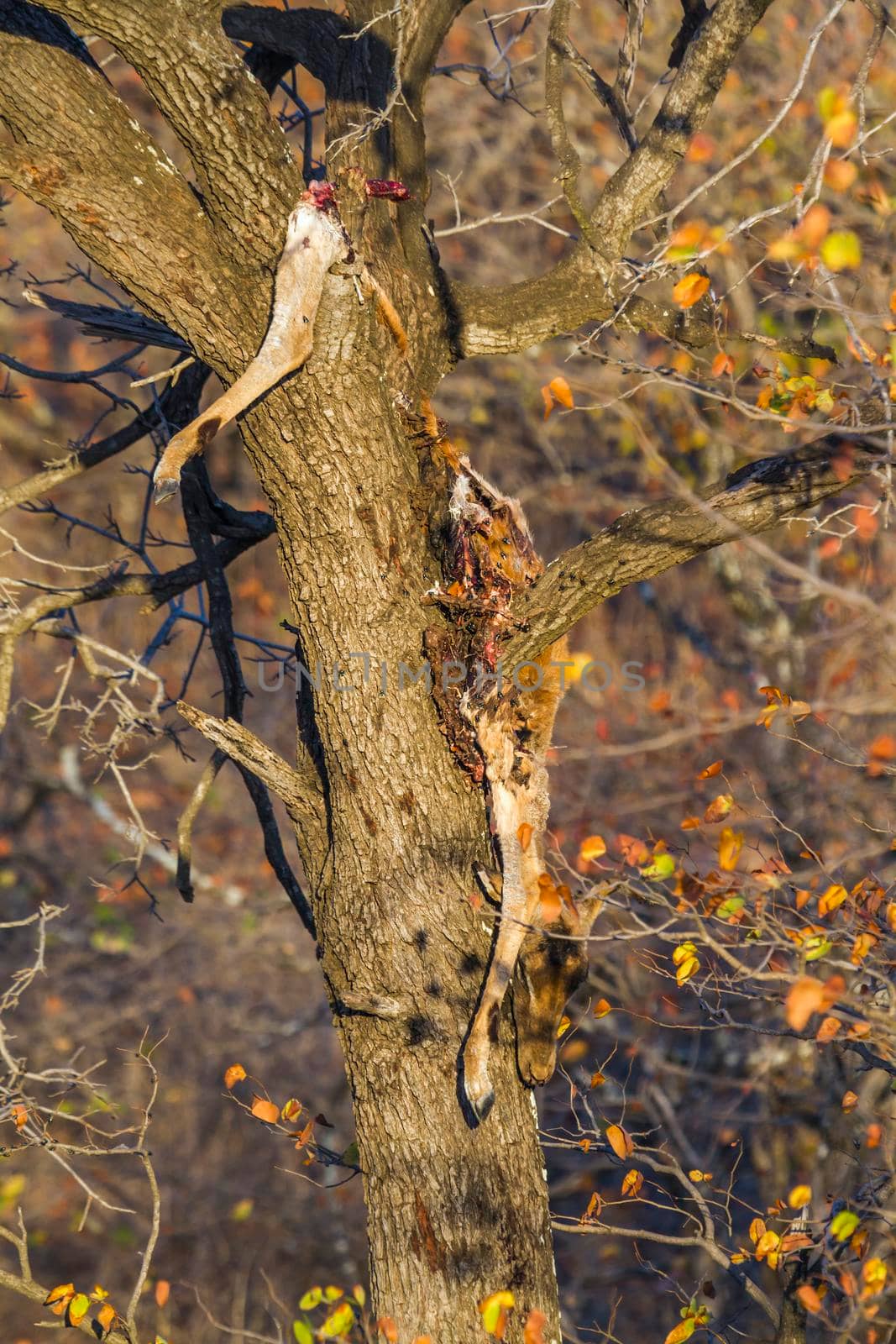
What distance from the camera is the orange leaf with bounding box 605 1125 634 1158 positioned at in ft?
11.2

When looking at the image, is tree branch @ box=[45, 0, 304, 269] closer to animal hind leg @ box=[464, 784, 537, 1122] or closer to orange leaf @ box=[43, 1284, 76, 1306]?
animal hind leg @ box=[464, 784, 537, 1122]

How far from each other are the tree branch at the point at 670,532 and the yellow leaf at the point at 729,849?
86 cm

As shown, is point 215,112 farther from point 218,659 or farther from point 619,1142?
point 619,1142

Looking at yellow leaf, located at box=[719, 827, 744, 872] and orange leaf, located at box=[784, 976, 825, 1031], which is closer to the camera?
orange leaf, located at box=[784, 976, 825, 1031]

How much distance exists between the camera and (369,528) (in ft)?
9.82

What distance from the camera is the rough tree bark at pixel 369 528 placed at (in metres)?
2.78

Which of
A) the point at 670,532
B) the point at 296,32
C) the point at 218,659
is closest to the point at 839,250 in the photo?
the point at 670,532

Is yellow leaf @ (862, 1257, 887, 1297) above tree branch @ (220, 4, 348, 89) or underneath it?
underneath

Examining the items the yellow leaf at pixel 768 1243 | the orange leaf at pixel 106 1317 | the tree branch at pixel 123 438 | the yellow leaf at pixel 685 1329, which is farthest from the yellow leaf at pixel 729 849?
the tree branch at pixel 123 438

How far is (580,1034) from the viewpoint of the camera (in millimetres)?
8508

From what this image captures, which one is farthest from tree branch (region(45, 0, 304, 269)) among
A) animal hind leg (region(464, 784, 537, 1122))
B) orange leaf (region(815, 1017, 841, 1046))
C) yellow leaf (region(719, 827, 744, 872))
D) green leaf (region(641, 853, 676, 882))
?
orange leaf (region(815, 1017, 841, 1046))

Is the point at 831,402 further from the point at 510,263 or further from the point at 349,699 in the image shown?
the point at 510,263

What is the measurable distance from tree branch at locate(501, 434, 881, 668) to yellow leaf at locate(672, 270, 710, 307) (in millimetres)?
585

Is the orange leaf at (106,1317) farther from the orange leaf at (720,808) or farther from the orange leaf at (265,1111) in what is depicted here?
the orange leaf at (720,808)
